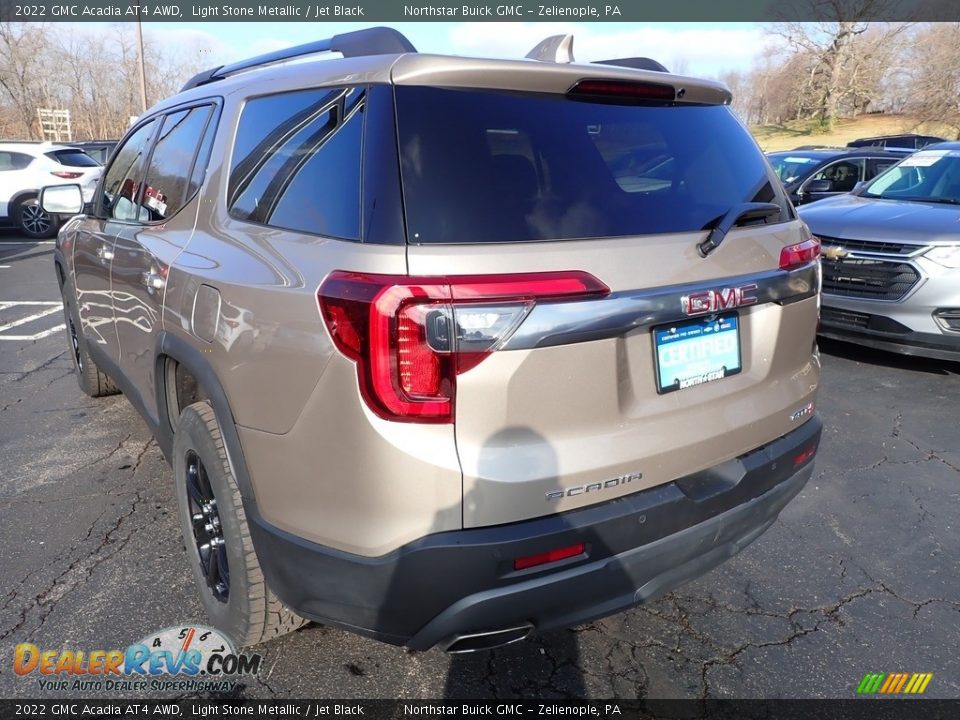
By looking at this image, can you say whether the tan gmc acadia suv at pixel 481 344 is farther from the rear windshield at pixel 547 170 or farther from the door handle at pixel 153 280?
the door handle at pixel 153 280

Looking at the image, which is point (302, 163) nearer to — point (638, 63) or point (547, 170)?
point (547, 170)

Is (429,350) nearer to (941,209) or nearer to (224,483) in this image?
(224,483)

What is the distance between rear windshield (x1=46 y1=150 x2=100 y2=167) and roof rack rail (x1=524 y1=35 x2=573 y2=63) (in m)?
13.9

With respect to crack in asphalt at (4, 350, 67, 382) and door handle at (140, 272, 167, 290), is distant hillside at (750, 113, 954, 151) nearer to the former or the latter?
crack in asphalt at (4, 350, 67, 382)

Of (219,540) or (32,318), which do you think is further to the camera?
(32,318)

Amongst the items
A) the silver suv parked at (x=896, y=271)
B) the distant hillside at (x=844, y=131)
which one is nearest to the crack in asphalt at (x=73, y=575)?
the silver suv parked at (x=896, y=271)

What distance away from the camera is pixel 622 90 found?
82.4 inches

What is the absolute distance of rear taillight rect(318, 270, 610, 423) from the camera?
1.60 meters

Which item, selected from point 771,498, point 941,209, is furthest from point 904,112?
point 771,498

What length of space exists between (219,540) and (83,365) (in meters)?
2.76

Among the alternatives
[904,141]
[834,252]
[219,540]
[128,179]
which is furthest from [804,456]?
[904,141]

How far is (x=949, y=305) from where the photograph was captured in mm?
4848

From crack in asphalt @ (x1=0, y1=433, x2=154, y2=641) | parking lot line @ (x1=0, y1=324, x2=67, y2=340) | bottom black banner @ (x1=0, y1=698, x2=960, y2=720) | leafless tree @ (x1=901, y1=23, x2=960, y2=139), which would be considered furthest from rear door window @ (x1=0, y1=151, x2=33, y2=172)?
leafless tree @ (x1=901, y1=23, x2=960, y2=139)

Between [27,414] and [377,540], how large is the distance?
12.6ft
